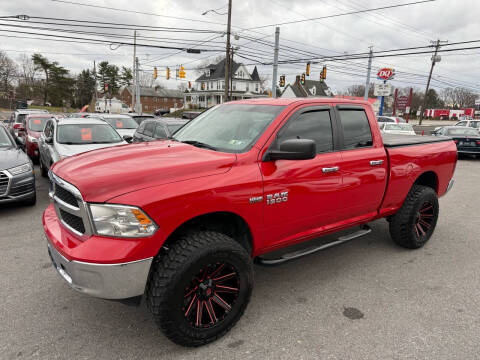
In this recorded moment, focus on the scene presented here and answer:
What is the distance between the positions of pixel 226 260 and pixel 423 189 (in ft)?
10.4

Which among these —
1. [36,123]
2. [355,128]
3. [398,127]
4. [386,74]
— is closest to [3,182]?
[355,128]

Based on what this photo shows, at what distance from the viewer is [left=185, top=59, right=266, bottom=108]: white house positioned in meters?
65.1

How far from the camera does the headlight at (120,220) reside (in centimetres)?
217

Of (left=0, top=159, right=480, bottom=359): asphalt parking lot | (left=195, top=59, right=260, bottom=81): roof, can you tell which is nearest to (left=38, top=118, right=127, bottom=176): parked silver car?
(left=0, top=159, right=480, bottom=359): asphalt parking lot

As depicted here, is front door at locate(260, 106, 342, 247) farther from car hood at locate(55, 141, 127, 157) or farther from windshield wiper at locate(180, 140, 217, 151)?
car hood at locate(55, 141, 127, 157)

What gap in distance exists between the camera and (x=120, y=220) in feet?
7.12

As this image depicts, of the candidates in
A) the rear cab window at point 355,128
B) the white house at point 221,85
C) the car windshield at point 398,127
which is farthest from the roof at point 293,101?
the white house at point 221,85

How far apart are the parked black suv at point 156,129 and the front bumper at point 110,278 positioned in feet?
23.9

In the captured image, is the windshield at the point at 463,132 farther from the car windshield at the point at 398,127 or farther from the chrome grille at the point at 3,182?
the chrome grille at the point at 3,182

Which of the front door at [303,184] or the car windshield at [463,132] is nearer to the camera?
the front door at [303,184]

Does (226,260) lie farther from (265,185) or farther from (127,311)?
(127,311)

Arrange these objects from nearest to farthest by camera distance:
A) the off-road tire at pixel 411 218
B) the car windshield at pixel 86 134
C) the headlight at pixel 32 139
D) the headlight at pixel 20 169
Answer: the off-road tire at pixel 411 218 → the headlight at pixel 20 169 → the car windshield at pixel 86 134 → the headlight at pixel 32 139

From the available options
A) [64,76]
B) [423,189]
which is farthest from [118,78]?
[423,189]

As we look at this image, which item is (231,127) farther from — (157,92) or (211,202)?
(157,92)
